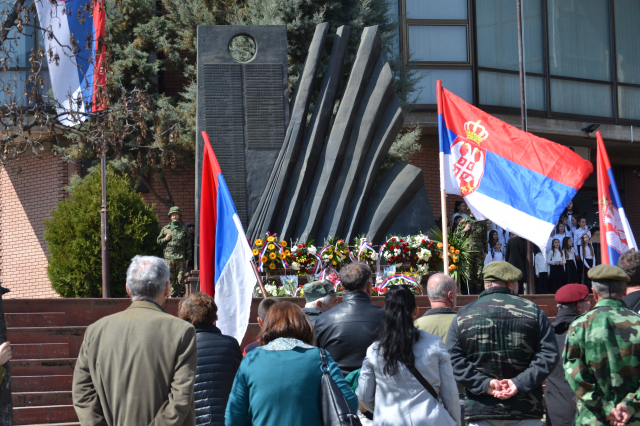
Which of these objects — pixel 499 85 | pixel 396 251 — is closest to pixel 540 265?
pixel 396 251

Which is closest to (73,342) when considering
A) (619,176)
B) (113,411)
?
(113,411)

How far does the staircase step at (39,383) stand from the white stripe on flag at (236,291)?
2.72 metres

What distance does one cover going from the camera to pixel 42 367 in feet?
25.6

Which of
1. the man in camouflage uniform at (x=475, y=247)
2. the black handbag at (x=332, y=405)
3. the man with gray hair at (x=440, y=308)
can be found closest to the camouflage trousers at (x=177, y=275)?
the man in camouflage uniform at (x=475, y=247)

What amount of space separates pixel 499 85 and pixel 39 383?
14326mm

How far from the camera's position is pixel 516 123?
18688 millimetres

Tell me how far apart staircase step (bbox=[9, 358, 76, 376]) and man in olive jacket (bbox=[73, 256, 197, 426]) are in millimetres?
4938

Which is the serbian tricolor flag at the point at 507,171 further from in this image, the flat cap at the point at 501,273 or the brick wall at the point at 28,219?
the brick wall at the point at 28,219

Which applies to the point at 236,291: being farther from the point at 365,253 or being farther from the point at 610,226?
the point at 365,253

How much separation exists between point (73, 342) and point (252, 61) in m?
5.10

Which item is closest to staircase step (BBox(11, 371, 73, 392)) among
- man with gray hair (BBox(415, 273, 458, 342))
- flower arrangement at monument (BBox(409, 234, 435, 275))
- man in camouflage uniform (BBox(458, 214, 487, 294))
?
man with gray hair (BBox(415, 273, 458, 342))

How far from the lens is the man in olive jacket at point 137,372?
314 cm

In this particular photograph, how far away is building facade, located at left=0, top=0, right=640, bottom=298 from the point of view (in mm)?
17297

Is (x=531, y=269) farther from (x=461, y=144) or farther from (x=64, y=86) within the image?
(x=64, y=86)
